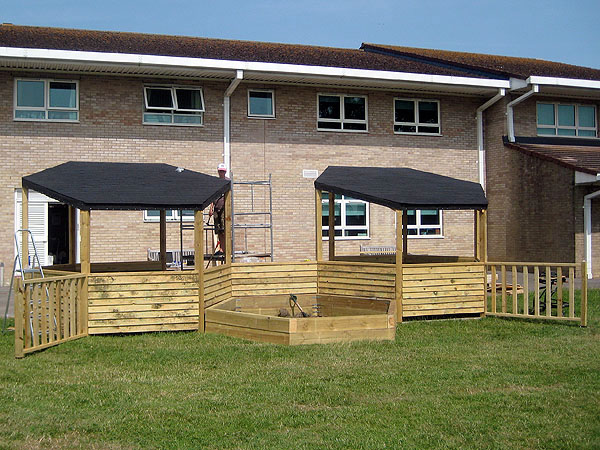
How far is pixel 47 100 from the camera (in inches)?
701

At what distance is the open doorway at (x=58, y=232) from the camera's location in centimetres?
1950

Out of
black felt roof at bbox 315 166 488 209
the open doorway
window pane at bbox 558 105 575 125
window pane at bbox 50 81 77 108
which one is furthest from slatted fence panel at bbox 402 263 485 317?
window pane at bbox 558 105 575 125

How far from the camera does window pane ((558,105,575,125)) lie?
2206 centimetres

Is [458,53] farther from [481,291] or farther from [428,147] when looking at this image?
[481,291]

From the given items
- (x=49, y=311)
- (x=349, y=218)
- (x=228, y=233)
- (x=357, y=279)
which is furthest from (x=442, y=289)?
(x=349, y=218)

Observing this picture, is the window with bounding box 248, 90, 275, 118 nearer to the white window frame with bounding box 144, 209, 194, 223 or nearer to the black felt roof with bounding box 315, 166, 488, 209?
the white window frame with bounding box 144, 209, 194, 223

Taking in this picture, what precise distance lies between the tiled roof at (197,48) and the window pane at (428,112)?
964mm

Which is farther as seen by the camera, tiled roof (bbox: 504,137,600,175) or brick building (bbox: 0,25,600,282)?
tiled roof (bbox: 504,137,600,175)

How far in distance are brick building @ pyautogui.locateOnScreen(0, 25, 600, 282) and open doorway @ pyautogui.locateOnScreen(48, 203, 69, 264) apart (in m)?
0.06

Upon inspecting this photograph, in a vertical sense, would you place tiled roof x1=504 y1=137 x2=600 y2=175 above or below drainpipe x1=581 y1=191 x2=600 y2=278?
above

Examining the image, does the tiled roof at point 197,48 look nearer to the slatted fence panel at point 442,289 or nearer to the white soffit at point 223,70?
the white soffit at point 223,70

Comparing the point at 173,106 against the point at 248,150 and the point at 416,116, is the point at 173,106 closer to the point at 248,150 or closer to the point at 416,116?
the point at 248,150

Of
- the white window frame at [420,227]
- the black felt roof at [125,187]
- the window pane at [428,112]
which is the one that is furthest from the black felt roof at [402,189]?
the window pane at [428,112]

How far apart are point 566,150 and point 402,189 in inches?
393
